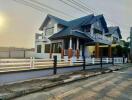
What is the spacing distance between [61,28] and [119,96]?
20167 mm

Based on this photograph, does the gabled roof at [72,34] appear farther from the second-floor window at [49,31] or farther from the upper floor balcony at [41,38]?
the upper floor balcony at [41,38]

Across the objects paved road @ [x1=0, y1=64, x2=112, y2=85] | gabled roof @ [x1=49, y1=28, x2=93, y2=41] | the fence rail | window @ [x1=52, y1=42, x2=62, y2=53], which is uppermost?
gabled roof @ [x1=49, y1=28, x2=93, y2=41]

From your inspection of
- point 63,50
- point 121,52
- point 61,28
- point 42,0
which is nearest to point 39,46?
point 61,28

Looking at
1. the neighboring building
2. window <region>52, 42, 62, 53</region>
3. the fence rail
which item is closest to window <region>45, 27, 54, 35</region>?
the neighboring building

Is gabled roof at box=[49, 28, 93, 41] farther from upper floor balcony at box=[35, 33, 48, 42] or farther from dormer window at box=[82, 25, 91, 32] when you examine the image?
upper floor balcony at box=[35, 33, 48, 42]

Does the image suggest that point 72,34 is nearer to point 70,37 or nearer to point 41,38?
point 70,37

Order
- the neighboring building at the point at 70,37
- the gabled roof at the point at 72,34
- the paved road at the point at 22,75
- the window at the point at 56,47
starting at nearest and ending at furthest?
the paved road at the point at 22,75, the gabled roof at the point at 72,34, the neighboring building at the point at 70,37, the window at the point at 56,47

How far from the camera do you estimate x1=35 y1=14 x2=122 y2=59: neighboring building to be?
2253cm

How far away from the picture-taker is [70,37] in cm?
2112

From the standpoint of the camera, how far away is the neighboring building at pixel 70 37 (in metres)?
22.5

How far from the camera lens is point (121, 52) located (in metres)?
35.6

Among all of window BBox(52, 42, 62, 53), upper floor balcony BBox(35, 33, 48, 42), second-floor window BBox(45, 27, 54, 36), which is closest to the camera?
window BBox(52, 42, 62, 53)

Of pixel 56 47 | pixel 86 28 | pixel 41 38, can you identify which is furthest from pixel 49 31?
pixel 86 28

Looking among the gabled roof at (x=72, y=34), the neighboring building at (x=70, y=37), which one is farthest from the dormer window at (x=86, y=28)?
the gabled roof at (x=72, y=34)
